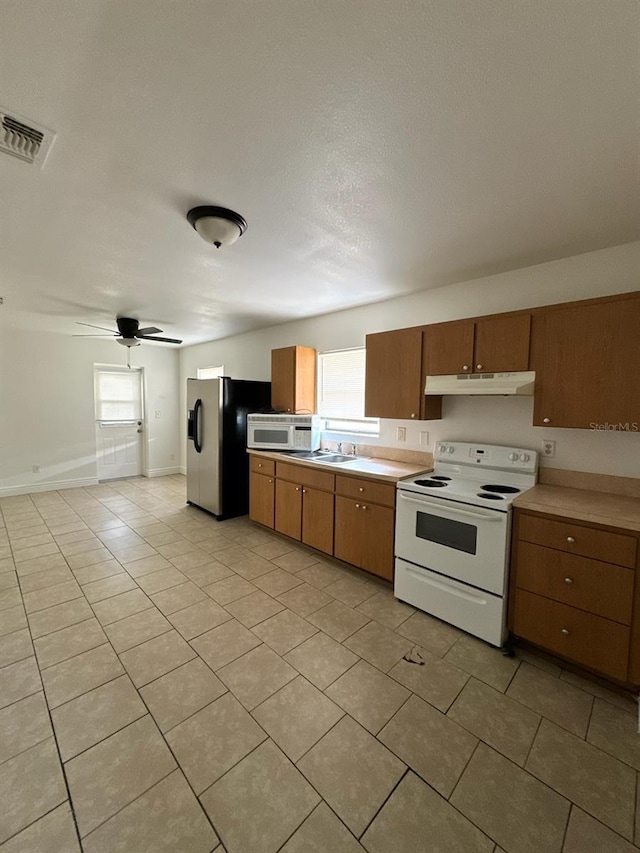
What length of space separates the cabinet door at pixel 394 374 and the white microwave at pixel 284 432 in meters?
0.82

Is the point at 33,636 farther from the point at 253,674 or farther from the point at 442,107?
the point at 442,107

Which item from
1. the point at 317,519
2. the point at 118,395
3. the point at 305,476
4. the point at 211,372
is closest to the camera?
the point at 317,519

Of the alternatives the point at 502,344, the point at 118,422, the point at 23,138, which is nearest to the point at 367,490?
the point at 502,344

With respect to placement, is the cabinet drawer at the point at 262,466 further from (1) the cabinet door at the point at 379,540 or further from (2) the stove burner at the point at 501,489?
(2) the stove burner at the point at 501,489

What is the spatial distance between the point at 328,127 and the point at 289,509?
3.07m

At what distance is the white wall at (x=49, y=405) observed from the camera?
5.23m

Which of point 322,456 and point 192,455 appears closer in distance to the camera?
point 322,456

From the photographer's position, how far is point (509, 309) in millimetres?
2705

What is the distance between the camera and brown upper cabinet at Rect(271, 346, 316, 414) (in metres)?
4.01

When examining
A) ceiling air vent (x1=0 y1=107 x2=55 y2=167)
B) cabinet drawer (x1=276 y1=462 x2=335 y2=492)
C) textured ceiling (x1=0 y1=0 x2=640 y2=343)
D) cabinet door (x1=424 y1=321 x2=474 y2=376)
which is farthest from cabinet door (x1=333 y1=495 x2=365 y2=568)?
ceiling air vent (x1=0 y1=107 x2=55 y2=167)

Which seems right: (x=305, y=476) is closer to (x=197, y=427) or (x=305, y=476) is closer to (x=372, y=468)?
(x=372, y=468)

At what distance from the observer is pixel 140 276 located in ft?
9.64

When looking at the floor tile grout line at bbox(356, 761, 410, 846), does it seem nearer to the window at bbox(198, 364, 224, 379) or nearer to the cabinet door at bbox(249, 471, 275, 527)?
the cabinet door at bbox(249, 471, 275, 527)

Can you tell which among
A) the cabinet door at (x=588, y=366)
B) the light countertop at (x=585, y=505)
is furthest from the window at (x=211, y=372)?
the light countertop at (x=585, y=505)
